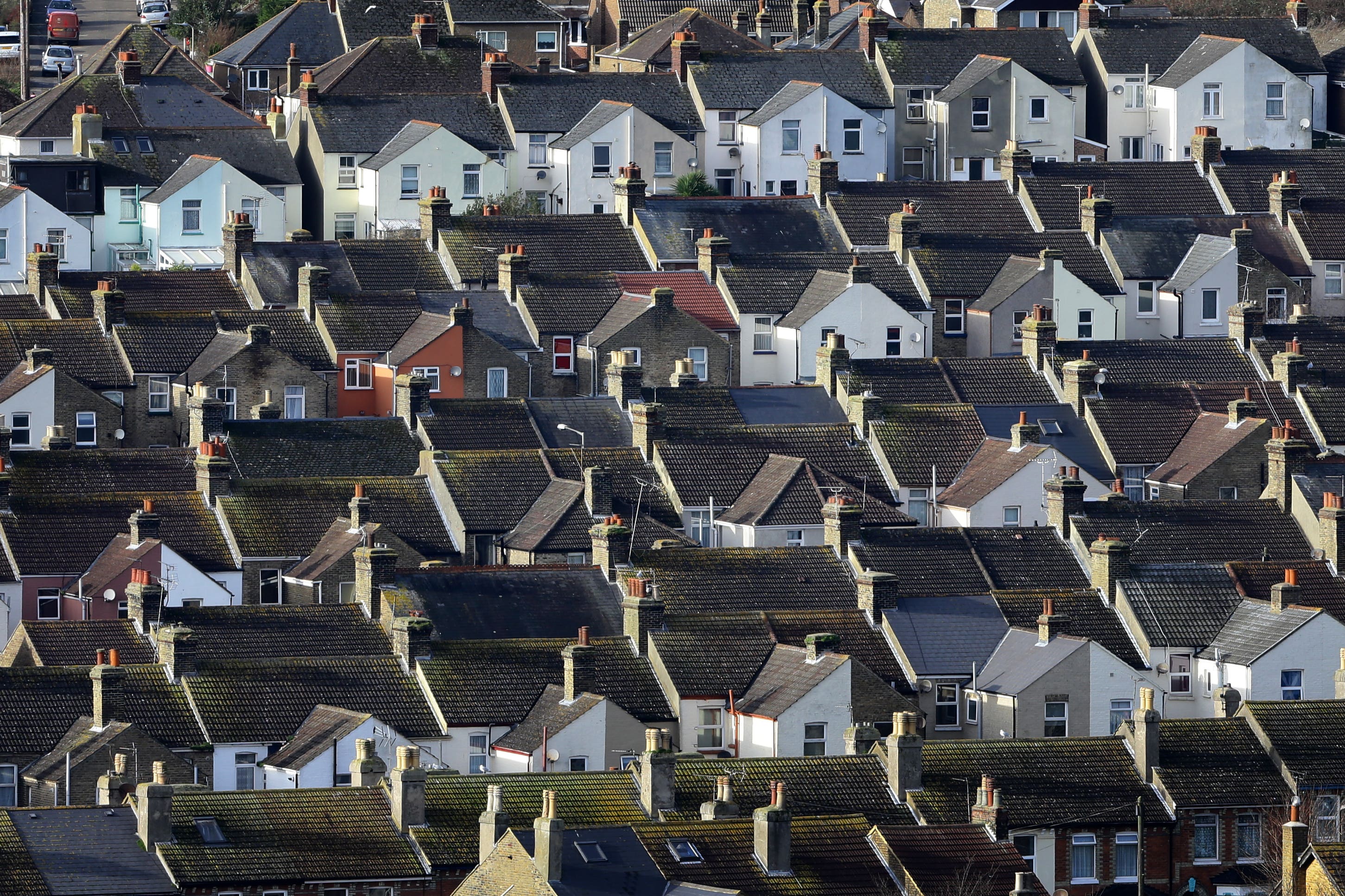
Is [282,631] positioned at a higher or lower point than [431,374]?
lower

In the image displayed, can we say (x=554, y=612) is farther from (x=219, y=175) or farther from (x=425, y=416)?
(x=219, y=175)

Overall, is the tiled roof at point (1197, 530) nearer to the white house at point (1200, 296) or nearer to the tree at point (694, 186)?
the white house at point (1200, 296)

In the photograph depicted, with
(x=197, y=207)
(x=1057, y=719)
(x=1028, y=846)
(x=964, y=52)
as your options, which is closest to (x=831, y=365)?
(x=1057, y=719)

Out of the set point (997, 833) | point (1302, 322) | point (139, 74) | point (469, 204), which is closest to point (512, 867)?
point (997, 833)

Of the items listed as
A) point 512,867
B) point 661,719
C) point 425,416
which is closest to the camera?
point 512,867

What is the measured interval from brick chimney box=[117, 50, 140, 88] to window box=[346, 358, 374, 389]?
24.3m

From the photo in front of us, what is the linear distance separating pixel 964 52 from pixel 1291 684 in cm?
4863

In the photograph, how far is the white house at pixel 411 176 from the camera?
427 ft

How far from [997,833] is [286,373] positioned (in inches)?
1649

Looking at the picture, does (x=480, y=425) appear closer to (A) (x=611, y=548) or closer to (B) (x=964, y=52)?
(A) (x=611, y=548)

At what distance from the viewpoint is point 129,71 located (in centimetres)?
13662

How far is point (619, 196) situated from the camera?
418 feet

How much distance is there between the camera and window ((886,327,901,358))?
392 ft

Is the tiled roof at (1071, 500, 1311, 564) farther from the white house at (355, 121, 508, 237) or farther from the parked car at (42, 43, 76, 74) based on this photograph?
the parked car at (42, 43, 76, 74)
